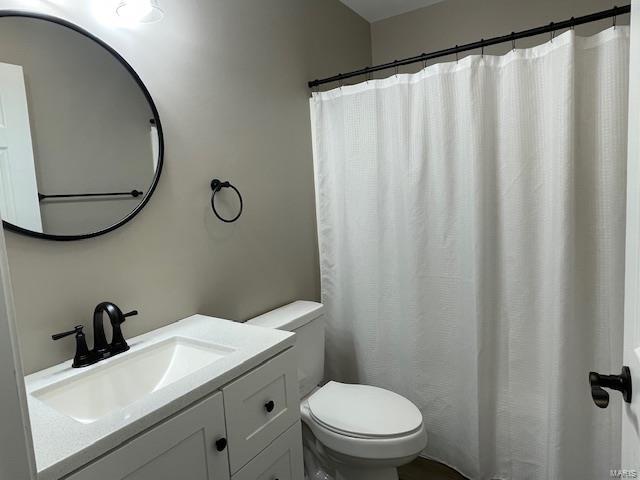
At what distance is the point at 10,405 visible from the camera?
0.44 m

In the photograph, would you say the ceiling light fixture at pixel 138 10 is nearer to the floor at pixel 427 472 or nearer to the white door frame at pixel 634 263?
the white door frame at pixel 634 263

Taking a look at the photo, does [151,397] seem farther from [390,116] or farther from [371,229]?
[390,116]

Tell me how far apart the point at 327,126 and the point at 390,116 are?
1.18 feet

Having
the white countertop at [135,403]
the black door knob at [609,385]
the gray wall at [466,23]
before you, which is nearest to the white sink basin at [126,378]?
the white countertop at [135,403]

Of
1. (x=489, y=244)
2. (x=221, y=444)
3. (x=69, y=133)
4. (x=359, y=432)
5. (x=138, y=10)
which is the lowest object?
(x=359, y=432)

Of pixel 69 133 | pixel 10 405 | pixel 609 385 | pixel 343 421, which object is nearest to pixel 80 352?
pixel 69 133

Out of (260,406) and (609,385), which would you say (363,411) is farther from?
(609,385)

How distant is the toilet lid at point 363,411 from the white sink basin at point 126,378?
0.65m

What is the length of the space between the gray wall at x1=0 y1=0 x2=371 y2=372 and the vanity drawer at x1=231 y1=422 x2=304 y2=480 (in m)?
0.60

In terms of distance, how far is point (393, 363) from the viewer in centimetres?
214

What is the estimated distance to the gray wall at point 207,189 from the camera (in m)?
1.24

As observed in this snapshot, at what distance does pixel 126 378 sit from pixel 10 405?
88cm

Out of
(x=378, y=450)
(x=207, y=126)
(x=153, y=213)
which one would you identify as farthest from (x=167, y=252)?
(x=378, y=450)

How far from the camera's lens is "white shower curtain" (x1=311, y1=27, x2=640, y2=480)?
1.58m
